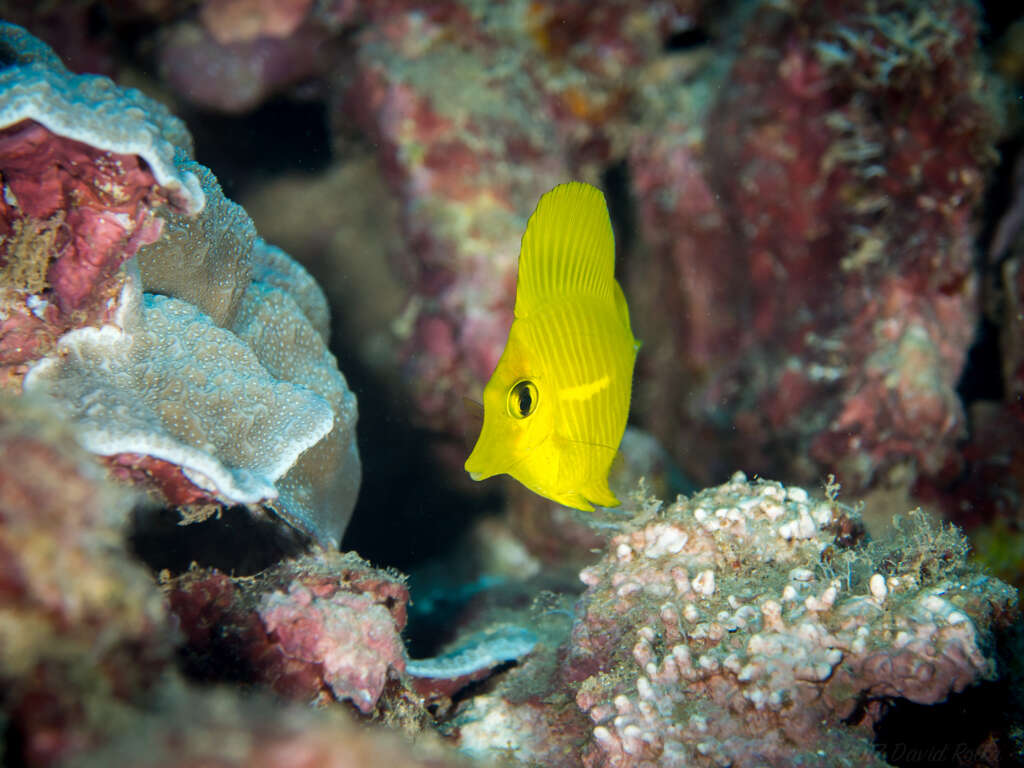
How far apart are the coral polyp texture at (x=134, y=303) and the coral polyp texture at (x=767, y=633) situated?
1.10 meters

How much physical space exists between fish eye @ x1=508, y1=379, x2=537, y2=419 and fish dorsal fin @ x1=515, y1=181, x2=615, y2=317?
0.20 meters

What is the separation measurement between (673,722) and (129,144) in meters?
2.13

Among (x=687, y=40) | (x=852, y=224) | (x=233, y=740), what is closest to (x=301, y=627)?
(x=233, y=740)

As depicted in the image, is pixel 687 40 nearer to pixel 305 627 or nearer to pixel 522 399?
pixel 522 399

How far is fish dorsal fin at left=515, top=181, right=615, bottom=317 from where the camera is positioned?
5.91 feet

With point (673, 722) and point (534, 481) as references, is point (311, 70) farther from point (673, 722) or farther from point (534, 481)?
point (673, 722)

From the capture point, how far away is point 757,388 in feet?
15.3

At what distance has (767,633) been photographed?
1821 millimetres

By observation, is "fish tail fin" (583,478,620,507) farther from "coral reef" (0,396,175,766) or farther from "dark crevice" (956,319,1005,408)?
"dark crevice" (956,319,1005,408)

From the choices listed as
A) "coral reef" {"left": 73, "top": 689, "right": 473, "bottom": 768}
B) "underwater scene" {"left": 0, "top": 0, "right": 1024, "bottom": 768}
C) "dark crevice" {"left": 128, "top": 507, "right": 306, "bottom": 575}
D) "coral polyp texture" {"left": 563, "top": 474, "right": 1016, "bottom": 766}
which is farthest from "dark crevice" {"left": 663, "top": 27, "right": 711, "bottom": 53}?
"coral reef" {"left": 73, "top": 689, "right": 473, "bottom": 768}

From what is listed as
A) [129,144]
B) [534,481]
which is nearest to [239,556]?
[534,481]

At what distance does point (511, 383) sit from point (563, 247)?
42 centimetres

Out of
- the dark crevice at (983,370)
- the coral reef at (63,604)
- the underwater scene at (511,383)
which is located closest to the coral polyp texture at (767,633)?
the underwater scene at (511,383)

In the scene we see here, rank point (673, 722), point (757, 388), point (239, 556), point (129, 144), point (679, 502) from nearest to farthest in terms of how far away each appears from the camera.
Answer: point (129, 144) < point (673, 722) < point (239, 556) < point (679, 502) < point (757, 388)
